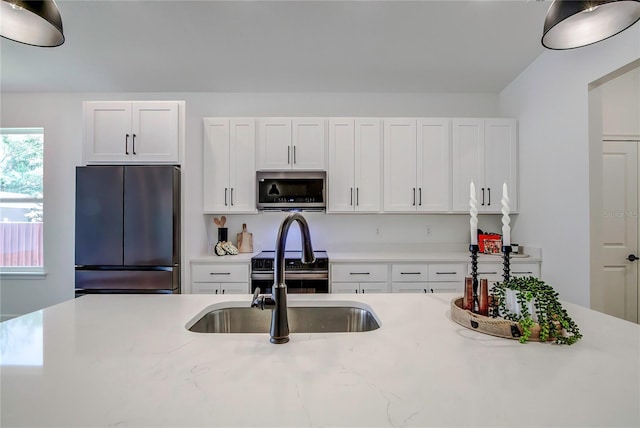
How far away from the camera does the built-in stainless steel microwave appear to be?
3.28 meters

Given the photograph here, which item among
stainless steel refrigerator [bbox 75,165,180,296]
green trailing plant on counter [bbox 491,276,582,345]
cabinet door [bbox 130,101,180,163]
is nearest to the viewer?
green trailing plant on counter [bbox 491,276,582,345]

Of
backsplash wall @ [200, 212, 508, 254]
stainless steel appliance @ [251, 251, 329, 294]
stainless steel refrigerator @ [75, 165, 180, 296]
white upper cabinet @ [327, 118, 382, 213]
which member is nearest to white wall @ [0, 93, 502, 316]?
backsplash wall @ [200, 212, 508, 254]

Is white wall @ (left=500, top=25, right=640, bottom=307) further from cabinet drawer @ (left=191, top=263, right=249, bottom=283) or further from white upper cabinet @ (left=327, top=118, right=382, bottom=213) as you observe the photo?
cabinet drawer @ (left=191, top=263, right=249, bottom=283)

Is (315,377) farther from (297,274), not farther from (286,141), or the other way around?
(286,141)

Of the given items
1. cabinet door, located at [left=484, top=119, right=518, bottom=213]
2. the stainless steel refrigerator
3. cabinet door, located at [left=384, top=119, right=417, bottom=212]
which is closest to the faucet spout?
the stainless steel refrigerator

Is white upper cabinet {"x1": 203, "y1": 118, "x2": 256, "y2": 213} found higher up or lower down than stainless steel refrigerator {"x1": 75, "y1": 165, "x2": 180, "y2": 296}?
higher up

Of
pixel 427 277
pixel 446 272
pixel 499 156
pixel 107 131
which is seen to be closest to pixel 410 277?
pixel 427 277

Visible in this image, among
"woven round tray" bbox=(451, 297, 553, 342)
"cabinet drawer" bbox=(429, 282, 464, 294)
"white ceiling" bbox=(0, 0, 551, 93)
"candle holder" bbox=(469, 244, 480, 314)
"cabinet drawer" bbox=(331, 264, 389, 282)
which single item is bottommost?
"cabinet drawer" bbox=(429, 282, 464, 294)

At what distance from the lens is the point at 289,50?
2848 mm

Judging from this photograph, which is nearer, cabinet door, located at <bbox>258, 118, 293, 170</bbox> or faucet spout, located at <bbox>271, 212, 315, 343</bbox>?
faucet spout, located at <bbox>271, 212, 315, 343</bbox>

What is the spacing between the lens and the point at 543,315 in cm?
95

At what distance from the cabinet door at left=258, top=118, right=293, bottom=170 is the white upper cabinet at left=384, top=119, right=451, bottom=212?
1.05 metres

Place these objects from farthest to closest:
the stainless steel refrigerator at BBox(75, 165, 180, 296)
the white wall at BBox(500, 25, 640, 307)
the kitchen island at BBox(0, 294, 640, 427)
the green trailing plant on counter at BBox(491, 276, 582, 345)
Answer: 1. the stainless steel refrigerator at BBox(75, 165, 180, 296)
2. the white wall at BBox(500, 25, 640, 307)
3. the green trailing plant on counter at BBox(491, 276, 582, 345)
4. the kitchen island at BBox(0, 294, 640, 427)

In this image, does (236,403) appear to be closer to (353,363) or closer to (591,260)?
(353,363)
